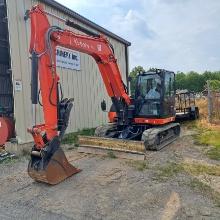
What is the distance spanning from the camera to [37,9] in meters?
6.99

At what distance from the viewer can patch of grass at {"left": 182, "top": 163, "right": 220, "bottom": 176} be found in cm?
699

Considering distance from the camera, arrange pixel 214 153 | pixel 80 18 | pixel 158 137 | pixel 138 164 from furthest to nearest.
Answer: pixel 80 18, pixel 158 137, pixel 214 153, pixel 138 164

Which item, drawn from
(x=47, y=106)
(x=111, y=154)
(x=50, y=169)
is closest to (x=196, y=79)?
(x=111, y=154)

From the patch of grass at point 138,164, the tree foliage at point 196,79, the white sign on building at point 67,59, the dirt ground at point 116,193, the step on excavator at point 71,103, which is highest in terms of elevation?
the tree foliage at point 196,79

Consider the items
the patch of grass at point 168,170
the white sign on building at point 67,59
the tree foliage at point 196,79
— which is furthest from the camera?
the tree foliage at point 196,79

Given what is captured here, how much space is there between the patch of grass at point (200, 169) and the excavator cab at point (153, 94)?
9.13ft

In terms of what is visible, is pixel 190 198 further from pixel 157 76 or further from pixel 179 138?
pixel 179 138

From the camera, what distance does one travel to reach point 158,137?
9750 millimetres

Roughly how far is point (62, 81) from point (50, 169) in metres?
5.84

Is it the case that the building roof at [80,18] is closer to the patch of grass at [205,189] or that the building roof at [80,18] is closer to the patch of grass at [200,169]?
the patch of grass at [200,169]

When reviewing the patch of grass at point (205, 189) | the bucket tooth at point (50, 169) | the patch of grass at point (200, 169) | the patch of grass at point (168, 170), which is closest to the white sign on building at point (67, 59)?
the bucket tooth at point (50, 169)

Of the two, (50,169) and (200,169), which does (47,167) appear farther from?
(200,169)

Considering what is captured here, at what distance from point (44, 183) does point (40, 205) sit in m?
1.14

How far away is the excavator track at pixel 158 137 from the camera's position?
30.6 feet
